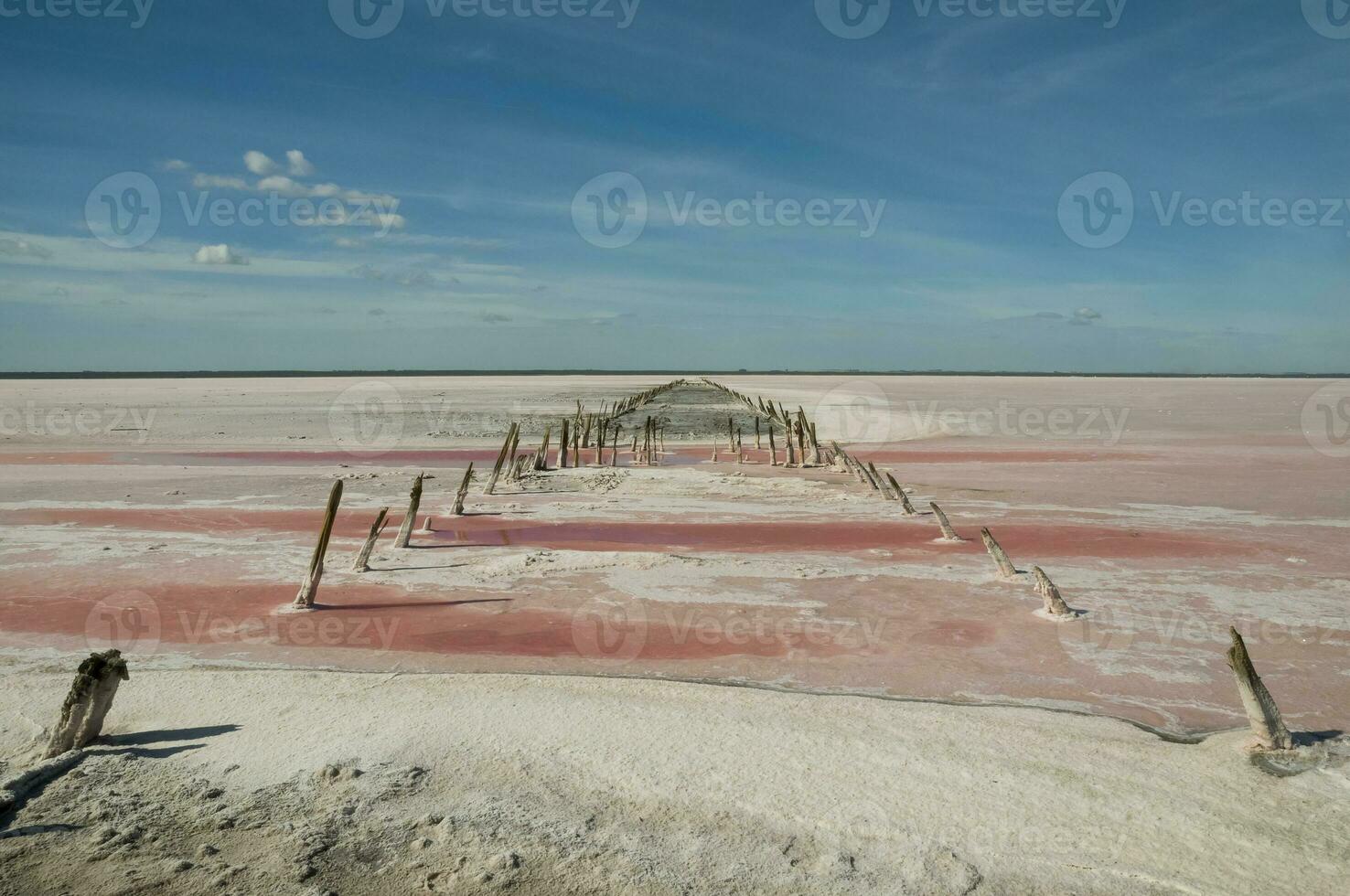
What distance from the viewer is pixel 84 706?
504cm

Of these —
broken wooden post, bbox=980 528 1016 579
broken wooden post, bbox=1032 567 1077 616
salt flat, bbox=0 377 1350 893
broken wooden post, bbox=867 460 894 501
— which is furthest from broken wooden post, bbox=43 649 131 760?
broken wooden post, bbox=867 460 894 501

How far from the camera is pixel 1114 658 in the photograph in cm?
683

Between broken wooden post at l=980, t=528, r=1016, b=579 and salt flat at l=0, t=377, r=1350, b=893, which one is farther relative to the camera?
broken wooden post at l=980, t=528, r=1016, b=579

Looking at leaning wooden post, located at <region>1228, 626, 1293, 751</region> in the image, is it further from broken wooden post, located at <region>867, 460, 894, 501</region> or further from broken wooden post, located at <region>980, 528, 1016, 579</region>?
broken wooden post, located at <region>867, 460, 894, 501</region>

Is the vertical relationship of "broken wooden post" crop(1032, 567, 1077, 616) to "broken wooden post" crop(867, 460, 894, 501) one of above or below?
below

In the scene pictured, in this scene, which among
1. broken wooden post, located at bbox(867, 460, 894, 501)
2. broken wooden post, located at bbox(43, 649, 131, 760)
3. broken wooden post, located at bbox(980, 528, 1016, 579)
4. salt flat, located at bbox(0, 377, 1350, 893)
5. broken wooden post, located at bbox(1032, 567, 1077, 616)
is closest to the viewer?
salt flat, located at bbox(0, 377, 1350, 893)

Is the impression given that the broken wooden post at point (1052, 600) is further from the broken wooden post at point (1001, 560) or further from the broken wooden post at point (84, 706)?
the broken wooden post at point (84, 706)

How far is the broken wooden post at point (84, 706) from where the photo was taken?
16.4 ft

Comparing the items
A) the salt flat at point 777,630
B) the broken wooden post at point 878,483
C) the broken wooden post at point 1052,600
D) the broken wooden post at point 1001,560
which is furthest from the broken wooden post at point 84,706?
the broken wooden post at point 878,483

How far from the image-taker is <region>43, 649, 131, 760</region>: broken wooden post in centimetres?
500

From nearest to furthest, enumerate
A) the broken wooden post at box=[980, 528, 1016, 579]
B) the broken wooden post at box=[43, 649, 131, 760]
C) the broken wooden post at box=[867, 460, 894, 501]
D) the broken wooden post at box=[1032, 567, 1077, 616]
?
the broken wooden post at box=[43, 649, 131, 760] < the broken wooden post at box=[1032, 567, 1077, 616] < the broken wooden post at box=[980, 528, 1016, 579] < the broken wooden post at box=[867, 460, 894, 501]

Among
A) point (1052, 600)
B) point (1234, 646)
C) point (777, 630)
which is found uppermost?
point (1234, 646)

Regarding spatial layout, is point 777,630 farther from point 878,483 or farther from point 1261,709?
point 878,483

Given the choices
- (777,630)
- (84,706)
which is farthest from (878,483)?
(84,706)
